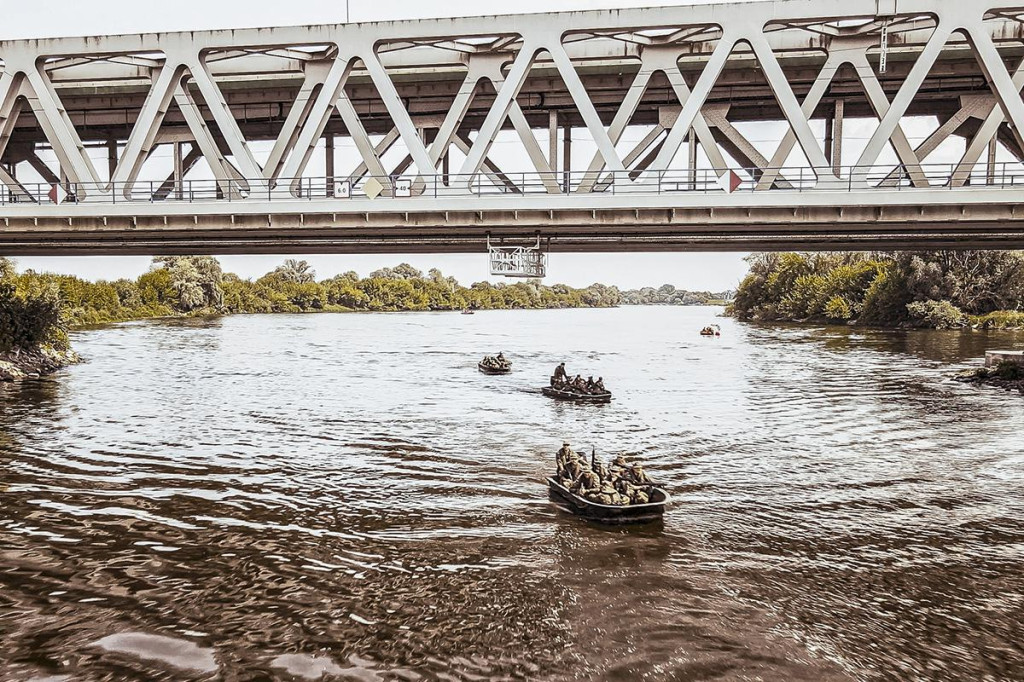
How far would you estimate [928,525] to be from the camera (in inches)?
502

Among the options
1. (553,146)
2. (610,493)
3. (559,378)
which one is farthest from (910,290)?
(610,493)

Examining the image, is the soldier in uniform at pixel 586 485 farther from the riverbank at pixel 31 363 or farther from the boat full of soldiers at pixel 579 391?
the riverbank at pixel 31 363

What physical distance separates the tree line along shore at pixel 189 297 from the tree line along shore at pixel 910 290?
63.2 metres

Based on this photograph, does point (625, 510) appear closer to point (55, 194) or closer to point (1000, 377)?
point (55, 194)

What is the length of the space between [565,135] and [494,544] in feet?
51.0

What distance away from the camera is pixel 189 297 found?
304 ft

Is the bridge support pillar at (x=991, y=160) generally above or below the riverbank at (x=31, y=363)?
above

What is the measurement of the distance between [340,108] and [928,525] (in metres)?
16.6

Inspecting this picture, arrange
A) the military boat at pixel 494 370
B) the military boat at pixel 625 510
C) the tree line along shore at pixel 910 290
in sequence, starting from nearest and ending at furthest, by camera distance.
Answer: the military boat at pixel 625 510, the military boat at pixel 494 370, the tree line along shore at pixel 910 290

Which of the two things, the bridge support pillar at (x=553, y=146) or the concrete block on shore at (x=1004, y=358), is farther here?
the concrete block on shore at (x=1004, y=358)

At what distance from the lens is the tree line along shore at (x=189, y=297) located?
3416 centimetres

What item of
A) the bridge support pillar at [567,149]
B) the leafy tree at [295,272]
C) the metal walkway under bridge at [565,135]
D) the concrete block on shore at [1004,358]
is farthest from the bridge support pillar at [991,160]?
the leafy tree at [295,272]

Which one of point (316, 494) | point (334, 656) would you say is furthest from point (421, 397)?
point (334, 656)

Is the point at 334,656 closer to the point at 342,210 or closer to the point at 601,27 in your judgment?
the point at 342,210
